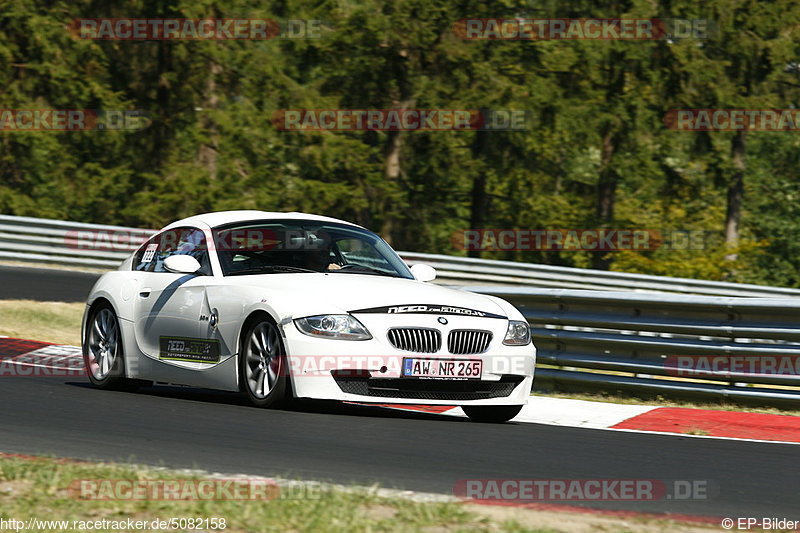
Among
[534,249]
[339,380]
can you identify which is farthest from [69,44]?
[339,380]

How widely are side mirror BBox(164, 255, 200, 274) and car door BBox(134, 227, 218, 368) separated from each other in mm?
217

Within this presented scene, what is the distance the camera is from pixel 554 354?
11438 mm

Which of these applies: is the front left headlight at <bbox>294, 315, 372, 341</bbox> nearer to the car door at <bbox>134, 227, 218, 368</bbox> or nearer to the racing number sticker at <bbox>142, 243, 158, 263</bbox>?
the car door at <bbox>134, 227, 218, 368</bbox>

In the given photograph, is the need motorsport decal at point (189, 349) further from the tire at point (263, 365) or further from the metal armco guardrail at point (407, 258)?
the metal armco guardrail at point (407, 258)

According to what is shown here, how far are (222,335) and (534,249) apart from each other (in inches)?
1259

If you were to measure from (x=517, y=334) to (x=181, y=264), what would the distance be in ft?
8.32

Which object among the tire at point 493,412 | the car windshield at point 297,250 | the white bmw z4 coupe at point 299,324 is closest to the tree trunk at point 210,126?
the white bmw z4 coupe at point 299,324

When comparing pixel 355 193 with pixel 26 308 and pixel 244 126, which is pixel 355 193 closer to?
pixel 244 126

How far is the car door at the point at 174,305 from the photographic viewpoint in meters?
9.14

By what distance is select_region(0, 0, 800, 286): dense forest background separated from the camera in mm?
34875

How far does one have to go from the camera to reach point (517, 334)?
28.9ft

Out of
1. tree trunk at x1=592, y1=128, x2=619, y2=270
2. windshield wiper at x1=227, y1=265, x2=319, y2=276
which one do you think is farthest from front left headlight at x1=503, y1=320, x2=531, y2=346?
tree trunk at x1=592, y1=128, x2=619, y2=270

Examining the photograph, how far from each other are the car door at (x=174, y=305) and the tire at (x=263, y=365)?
1.34 feet

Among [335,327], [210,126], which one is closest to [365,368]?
[335,327]
